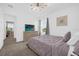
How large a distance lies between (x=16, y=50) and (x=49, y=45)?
0.59 m

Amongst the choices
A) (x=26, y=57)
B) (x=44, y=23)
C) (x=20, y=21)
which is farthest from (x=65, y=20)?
(x=26, y=57)

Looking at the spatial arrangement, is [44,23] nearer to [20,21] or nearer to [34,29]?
[34,29]

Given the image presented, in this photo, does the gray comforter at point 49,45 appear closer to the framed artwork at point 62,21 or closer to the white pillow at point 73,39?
the white pillow at point 73,39

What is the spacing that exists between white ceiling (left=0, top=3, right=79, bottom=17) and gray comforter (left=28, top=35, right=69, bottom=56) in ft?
1.42

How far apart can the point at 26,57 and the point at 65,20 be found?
2.94ft

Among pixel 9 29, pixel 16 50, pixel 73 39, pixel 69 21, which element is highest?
pixel 69 21

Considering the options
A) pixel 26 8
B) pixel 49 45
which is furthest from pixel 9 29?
pixel 49 45

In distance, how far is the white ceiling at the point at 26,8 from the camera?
4.54 ft

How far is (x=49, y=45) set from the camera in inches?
55.9

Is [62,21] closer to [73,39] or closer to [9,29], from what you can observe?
[73,39]

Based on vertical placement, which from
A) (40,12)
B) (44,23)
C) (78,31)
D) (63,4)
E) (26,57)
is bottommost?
(26,57)

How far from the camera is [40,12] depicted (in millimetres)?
1489

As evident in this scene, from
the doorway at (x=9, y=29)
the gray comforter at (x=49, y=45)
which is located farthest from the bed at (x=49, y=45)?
the doorway at (x=9, y=29)

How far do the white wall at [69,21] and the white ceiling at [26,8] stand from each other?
0.07 metres
